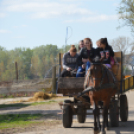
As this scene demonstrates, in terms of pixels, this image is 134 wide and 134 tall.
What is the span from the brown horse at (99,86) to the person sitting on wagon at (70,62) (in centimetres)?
111

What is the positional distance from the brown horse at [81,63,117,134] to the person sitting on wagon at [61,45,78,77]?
111cm

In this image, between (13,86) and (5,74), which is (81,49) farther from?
(5,74)

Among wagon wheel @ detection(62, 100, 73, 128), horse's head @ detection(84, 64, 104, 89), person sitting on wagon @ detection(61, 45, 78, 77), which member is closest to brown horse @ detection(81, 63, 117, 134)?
horse's head @ detection(84, 64, 104, 89)

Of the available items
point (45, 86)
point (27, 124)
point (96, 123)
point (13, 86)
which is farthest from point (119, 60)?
point (13, 86)

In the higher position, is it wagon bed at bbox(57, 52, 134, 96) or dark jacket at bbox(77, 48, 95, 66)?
dark jacket at bbox(77, 48, 95, 66)

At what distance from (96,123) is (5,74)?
3258 centimetres

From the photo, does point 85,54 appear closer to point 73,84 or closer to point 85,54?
point 85,54

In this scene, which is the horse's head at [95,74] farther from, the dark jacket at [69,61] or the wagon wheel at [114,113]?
the dark jacket at [69,61]

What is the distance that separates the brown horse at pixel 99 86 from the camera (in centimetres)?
854

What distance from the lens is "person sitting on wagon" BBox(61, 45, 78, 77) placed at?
10023 mm

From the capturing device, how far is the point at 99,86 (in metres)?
8.53

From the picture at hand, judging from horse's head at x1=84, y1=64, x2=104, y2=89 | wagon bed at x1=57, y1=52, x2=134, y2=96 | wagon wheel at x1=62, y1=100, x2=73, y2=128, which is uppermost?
horse's head at x1=84, y1=64, x2=104, y2=89

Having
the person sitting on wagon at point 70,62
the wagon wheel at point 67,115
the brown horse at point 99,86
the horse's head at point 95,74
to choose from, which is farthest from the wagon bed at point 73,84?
the horse's head at point 95,74

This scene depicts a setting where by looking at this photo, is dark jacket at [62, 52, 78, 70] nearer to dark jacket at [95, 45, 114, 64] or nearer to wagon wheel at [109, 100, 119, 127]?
dark jacket at [95, 45, 114, 64]
